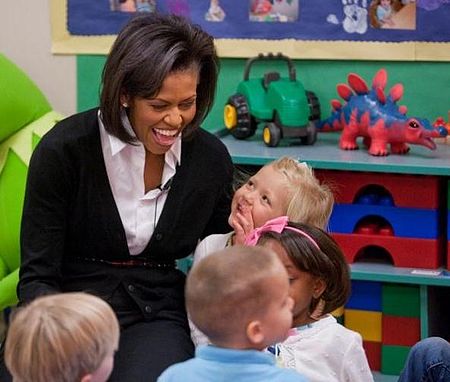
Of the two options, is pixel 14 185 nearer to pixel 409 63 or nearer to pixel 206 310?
pixel 409 63

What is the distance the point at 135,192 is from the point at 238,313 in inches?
25.7

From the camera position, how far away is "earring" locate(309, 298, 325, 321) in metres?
1.79

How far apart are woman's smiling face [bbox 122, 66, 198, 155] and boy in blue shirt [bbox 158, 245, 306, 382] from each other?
53cm

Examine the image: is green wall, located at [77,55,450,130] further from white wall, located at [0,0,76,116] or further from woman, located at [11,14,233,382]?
woman, located at [11,14,233,382]

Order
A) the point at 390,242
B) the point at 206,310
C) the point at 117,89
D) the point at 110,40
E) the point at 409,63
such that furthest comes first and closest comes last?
the point at 110,40 → the point at 409,63 → the point at 390,242 → the point at 117,89 → the point at 206,310

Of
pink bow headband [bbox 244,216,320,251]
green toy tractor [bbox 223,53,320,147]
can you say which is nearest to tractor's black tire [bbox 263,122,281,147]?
green toy tractor [bbox 223,53,320,147]

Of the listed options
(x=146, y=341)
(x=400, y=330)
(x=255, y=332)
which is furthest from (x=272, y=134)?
(x=255, y=332)

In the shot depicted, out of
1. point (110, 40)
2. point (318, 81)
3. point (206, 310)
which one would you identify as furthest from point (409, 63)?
point (206, 310)

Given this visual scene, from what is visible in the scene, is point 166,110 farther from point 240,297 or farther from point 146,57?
point 240,297

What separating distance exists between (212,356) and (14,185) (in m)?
1.33

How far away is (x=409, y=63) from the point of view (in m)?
2.67

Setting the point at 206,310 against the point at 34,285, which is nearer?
the point at 206,310

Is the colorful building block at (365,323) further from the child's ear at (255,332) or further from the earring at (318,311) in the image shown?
the child's ear at (255,332)

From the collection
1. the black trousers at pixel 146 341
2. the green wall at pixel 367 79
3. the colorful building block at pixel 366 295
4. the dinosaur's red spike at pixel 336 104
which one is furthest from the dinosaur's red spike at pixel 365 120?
the black trousers at pixel 146 341
